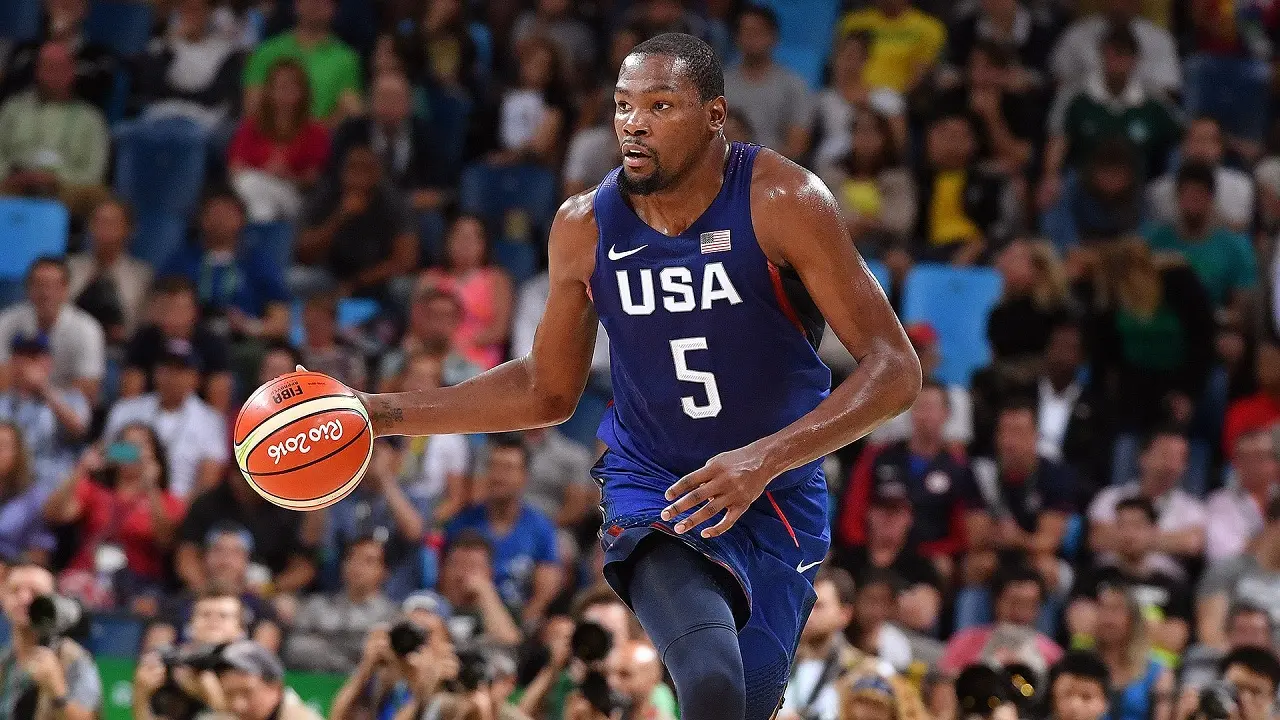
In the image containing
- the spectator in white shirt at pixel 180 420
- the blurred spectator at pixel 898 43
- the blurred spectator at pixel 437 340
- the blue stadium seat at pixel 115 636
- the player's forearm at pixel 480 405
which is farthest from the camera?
the blurred spectator at pixel 898 43

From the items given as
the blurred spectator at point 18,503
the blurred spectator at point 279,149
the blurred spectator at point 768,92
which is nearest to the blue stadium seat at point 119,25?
the blurred spectator at point 279,149

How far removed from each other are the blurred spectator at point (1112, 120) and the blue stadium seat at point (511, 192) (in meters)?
3.66

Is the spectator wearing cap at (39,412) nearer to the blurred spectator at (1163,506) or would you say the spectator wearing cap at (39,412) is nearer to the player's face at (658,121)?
the blurred spectator at (1163,506)

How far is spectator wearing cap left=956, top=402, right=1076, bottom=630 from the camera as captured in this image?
36.7 feet

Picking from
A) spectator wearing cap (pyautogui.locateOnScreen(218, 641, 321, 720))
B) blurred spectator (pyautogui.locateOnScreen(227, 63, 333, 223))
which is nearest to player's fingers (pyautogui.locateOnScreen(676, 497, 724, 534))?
spectator wearing cap (pyautogui.locateOnScreen(218, 641, 321, 720))

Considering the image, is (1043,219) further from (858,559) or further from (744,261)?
(744,261)

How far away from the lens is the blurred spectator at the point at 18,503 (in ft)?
36.1

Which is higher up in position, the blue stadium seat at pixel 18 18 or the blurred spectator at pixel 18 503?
the blue stadium seat at pixel 18 18

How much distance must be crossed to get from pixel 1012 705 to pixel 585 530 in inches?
157

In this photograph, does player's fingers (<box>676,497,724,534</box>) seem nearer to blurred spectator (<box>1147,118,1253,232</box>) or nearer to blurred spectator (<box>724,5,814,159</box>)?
blurred spectator (<box>724,5,814,159</box>)

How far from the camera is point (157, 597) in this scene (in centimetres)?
1091

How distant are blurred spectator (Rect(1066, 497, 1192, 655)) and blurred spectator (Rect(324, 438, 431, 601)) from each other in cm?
381

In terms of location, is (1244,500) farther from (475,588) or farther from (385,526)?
(385,526)

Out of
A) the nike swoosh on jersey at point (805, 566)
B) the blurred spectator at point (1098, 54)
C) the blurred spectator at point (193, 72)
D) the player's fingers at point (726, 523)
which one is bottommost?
the blurred spectator at point (1098, 54)
